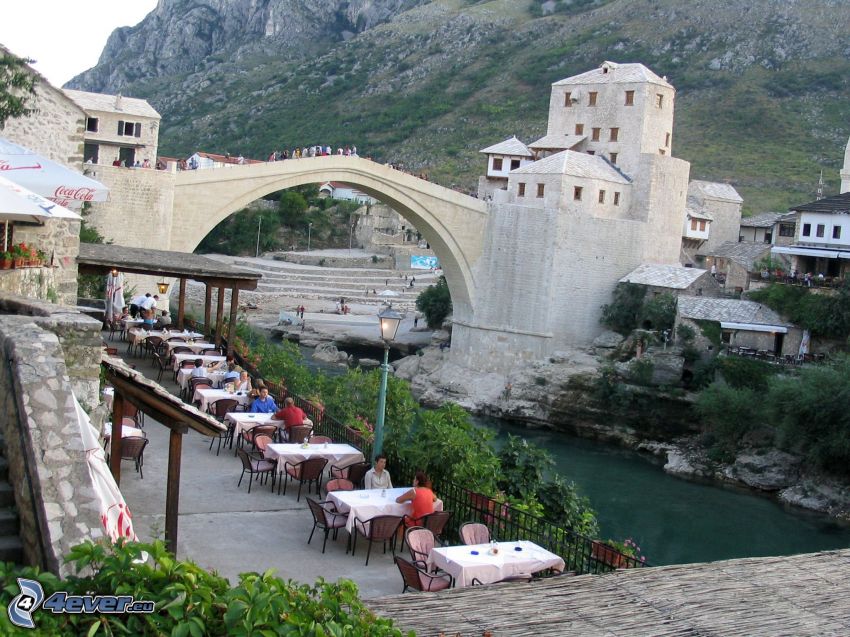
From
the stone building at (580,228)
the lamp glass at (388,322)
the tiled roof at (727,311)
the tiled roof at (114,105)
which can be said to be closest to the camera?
the lamp glass at (388,322)

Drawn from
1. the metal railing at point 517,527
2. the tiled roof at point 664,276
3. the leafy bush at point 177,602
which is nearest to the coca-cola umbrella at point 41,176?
the metal railing at point 517,527

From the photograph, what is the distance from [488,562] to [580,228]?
24.9 metres

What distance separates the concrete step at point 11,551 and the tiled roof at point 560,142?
30879 mm

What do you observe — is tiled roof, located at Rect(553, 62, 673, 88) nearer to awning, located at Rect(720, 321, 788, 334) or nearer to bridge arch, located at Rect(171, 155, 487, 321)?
bridge arch, located at Rect(171, 155, 487, 321)

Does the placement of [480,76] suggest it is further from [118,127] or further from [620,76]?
[620,76]

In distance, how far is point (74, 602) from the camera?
386 cm

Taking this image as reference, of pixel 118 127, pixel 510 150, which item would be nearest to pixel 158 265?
pixel 510 150

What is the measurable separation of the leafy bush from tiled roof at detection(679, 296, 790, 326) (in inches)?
1016

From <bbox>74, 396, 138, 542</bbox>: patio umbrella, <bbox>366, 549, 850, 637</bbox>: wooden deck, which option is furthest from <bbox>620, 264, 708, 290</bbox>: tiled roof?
<bbox>74, 396, 138, 542</bbox>: patio umbrella

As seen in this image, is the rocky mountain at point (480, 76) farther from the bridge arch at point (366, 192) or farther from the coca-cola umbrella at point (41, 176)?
the coca-cola umbrella at point (41, 176)

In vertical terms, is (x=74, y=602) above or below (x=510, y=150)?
below

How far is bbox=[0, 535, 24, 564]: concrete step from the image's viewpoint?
192 inches

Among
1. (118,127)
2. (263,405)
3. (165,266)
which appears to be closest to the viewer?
(263,405)

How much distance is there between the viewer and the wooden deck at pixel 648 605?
20.0 ft
